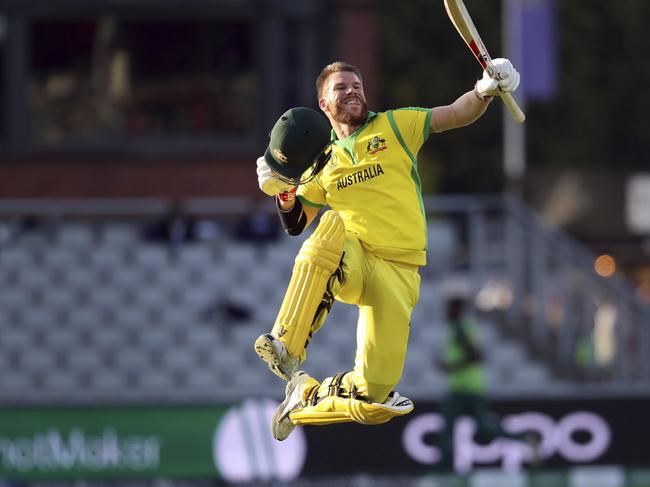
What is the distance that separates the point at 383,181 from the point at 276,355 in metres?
1.03

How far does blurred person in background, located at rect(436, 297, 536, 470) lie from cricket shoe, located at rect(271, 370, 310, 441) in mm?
5780

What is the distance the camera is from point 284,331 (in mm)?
7574

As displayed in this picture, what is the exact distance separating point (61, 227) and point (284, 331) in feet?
26.8

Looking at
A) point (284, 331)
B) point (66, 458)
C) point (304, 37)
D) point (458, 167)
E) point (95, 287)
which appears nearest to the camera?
point (284, 331)

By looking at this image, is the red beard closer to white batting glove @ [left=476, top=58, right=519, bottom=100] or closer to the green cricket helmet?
the green cricket helmet

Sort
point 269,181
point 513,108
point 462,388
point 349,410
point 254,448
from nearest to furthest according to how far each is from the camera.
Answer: point 513,108 → point 269,181 → point 349,410 → point 462,388 → point 254,448

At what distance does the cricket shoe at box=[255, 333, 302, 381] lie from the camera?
7.44m

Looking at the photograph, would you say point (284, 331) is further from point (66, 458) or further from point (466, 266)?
point (466, 266)

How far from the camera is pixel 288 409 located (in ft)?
26.5

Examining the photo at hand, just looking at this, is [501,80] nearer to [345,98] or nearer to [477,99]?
[477,99]

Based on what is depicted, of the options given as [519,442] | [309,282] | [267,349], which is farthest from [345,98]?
[519,442]

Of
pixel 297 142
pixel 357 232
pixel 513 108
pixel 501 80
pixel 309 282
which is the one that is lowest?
pixel 309 282

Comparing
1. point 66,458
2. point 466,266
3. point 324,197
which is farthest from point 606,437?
point 324,197

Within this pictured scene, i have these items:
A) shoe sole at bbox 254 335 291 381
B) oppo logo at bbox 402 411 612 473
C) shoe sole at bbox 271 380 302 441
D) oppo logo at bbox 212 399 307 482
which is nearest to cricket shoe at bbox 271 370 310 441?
shoe sole at bbox 271 380 302 441
